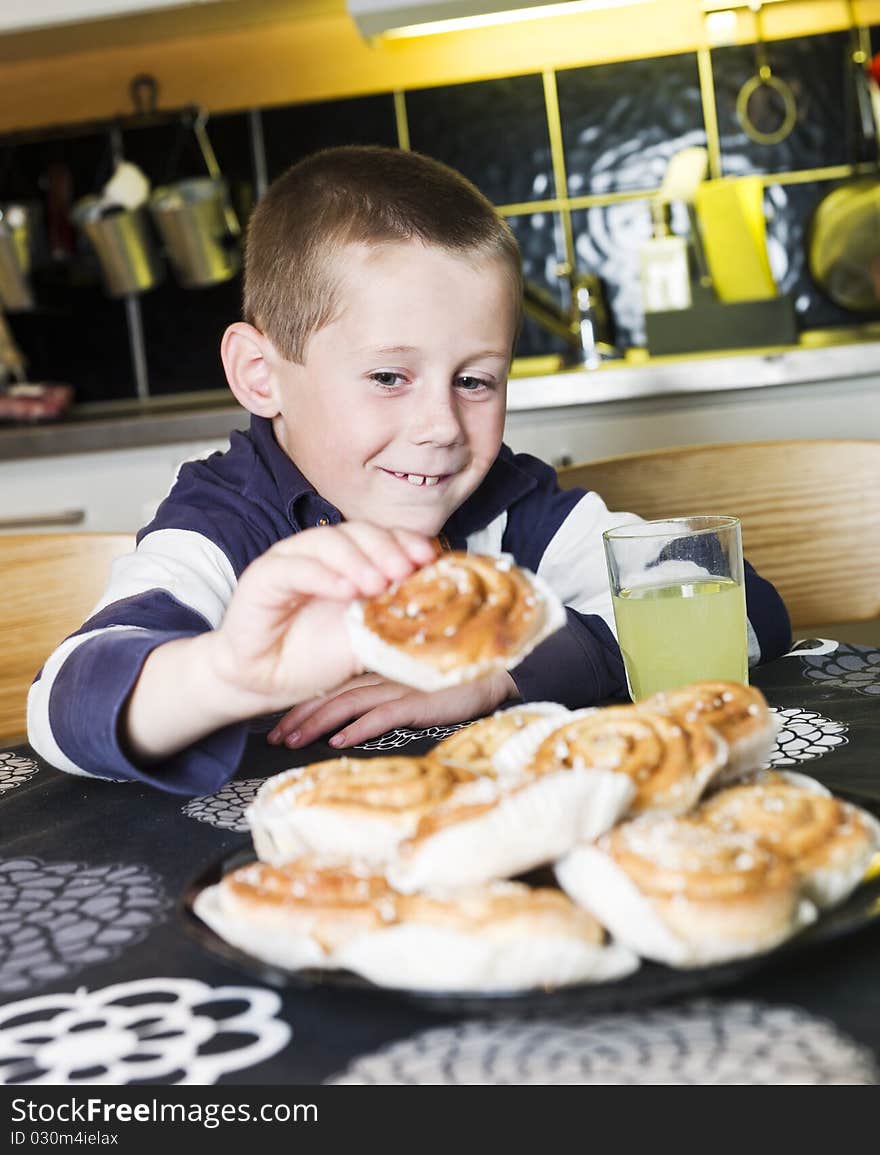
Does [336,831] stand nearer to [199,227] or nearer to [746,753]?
[746,753]

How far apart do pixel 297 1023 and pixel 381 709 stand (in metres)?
0.48

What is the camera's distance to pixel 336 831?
52 centimetres

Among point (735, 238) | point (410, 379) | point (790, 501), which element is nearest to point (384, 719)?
point (410, 379)

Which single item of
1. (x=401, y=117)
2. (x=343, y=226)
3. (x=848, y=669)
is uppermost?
(x=401, y=117)

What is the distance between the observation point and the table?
42 cm

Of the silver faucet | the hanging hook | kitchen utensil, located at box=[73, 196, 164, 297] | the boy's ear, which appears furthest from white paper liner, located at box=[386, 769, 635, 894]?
the hanging hook

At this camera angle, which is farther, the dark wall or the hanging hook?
the hanging hook

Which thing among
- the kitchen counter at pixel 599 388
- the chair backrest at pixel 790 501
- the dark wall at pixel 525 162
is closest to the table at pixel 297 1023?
the chair backrest at pixel 790 501

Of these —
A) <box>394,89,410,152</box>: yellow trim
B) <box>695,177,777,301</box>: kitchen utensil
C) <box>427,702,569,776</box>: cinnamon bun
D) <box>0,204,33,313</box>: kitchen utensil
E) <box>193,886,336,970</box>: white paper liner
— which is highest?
<box>394,89,410,152</box>: yellow trim

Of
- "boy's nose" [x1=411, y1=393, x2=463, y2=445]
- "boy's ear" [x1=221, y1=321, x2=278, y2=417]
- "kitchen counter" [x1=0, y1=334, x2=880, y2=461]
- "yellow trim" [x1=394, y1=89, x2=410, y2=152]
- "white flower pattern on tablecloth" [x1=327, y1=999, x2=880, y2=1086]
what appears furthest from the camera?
"yellow trim" [x1=394, y1=89, x2=410, y2=152]

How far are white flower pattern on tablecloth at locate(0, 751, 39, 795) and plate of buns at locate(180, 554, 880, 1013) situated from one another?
1.14ft

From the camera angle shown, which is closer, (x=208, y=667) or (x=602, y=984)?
(x=602, y=984)

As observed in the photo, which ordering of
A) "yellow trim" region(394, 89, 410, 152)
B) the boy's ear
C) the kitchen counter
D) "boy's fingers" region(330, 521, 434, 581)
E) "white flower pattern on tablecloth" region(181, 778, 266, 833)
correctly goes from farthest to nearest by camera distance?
1. "yellow trim" region(394, 89, 410, 152)
2. the kitchen counter
3. the boy's ear
4. "white flower pattern on tablecloth" region(181, 778, 266, 833)
5. "boy's fingers" region(330, 521, 434, 581)

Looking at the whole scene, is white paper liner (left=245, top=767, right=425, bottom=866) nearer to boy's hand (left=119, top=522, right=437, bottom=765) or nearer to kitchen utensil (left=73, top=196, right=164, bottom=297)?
boy's hand (left=119, top=522, right=437, bottom=765)
